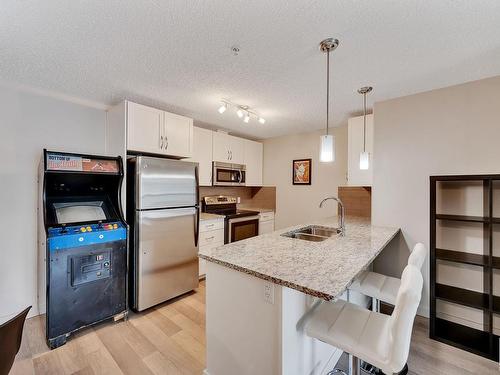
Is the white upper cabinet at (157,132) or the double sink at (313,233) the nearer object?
the double sink at (313,233)

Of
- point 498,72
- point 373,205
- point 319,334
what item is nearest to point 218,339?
point 319,334

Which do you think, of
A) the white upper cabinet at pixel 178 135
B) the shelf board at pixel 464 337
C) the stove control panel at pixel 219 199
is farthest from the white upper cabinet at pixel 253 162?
the shelf board at pixel 464 337

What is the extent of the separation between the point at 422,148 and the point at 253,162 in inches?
106

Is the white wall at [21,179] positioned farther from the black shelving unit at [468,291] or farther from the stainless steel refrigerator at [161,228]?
the black shelving unit at [468,291]

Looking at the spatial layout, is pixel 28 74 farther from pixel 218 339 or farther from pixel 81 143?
pixel 218 339

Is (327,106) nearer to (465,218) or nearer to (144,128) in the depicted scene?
(465,218)

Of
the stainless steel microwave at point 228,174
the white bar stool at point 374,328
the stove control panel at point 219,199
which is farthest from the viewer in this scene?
the stove control panel at point 219,199

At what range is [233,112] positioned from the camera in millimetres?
3064

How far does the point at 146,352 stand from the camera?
75.3 inches

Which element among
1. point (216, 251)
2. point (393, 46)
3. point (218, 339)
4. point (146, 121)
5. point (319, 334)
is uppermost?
point (393, 46)

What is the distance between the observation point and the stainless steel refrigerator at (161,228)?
245cm

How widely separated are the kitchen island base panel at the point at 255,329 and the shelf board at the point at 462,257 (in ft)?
4.58

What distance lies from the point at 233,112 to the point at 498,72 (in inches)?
101

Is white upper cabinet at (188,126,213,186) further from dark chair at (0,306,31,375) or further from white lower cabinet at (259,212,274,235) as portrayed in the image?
dark chair at (0,306,31,375)
